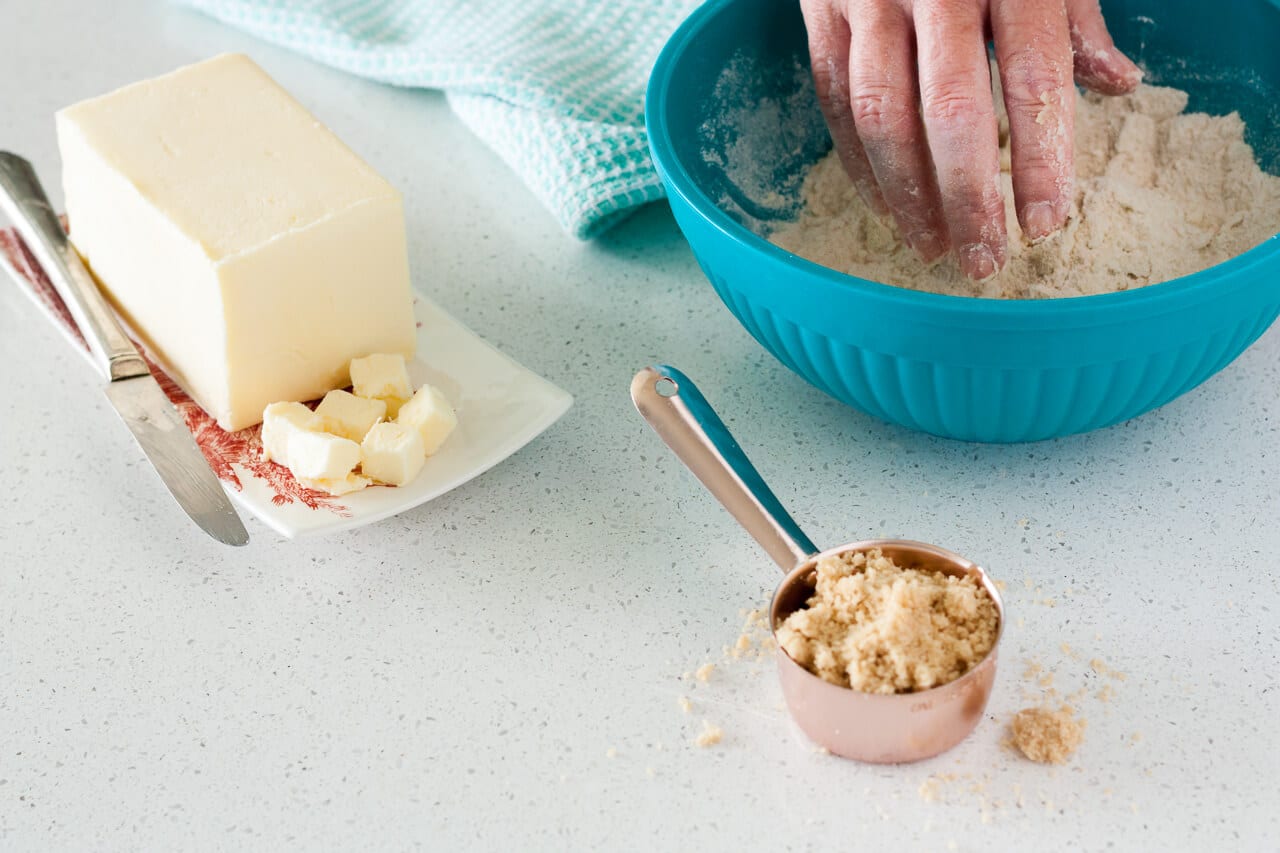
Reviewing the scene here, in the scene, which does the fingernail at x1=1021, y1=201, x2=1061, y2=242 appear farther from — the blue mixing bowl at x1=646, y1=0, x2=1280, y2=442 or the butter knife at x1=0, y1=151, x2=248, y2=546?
the butter knife at x1=0, y1=151, x2=248, y2=546

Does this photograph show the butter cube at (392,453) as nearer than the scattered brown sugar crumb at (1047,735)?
No

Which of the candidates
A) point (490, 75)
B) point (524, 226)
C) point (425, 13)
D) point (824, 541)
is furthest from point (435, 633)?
point (425, 13)

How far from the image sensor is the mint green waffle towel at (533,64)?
1273 millimetres

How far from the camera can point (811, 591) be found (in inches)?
32.7

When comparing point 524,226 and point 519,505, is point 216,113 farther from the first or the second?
point 519,505

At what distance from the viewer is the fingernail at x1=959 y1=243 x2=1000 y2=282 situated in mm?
941

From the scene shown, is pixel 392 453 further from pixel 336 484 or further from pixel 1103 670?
pixel 1103 670

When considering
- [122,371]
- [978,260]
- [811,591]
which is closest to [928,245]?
[978,260]

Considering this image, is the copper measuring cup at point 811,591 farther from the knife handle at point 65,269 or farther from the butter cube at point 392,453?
the knife handle at point 65,269

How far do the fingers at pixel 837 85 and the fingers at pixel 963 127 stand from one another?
99mm

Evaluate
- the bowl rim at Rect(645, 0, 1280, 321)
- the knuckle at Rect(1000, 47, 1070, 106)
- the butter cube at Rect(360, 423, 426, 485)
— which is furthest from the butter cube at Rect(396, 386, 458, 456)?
the knuckle at Rect(1000, 47, 1070, 106)

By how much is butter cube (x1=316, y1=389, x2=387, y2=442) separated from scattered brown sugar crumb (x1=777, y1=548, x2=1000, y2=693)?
396mm

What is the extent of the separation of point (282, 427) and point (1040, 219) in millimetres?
589

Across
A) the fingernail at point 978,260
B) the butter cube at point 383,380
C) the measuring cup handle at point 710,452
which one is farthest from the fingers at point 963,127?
the butter cube at point 383,380
